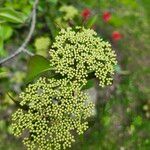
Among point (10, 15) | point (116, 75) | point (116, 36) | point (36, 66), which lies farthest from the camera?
point (116, 36)

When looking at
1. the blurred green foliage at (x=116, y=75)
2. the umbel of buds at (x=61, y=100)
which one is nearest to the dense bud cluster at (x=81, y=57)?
the umbel of buds at (x=61, y=100)

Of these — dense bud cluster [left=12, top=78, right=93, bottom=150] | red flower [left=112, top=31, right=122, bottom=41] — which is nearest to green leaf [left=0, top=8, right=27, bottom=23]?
dense bud cluster [left=12, top=78, right=93, bottom=150]

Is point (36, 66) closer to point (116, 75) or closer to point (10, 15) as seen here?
point (10, 15)

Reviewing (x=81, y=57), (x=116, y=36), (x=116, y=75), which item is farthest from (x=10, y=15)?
(x=116, y=36)

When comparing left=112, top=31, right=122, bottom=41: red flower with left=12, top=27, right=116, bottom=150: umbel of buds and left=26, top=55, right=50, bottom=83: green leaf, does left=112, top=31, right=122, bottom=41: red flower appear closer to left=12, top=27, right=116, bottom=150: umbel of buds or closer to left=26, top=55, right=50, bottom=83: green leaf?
left=26, top=55, right=50, bottom=83: green leaf

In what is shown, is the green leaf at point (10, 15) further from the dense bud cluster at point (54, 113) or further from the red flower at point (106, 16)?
the red flower at point (106, 16)

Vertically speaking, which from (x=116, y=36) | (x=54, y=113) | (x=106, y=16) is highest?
(x=106, y=16)

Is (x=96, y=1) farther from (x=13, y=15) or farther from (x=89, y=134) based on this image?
(x=13, y=15)
